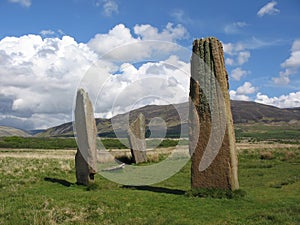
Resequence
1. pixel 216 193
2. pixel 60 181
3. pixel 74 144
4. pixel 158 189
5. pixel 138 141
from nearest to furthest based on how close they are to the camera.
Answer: pixel 216 193, pixel 158 189, pixel 60 181, pixel 138 141, pixel 74 144

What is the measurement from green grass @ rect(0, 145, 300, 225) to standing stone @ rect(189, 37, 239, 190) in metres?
0.82

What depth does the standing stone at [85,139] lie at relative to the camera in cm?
1703

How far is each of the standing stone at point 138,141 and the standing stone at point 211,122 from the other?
16.0 metres

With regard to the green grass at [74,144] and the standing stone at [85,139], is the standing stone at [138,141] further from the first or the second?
the green grass at [74,144]

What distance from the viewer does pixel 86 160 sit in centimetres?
1708

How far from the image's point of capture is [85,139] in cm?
1752

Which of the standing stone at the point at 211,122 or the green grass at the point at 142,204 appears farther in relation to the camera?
the standing stone at the point at 211,122

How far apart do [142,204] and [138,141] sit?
727 inches

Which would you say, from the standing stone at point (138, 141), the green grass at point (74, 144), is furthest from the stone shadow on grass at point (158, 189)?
the green grass at point (74, 144)

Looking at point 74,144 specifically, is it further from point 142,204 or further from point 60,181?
point 142,204

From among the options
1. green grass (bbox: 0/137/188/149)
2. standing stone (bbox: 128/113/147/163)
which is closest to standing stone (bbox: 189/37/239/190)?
standing stone (bbox: 128/113/147/163)

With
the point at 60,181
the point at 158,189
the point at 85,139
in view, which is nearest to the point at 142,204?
the point at 158,189

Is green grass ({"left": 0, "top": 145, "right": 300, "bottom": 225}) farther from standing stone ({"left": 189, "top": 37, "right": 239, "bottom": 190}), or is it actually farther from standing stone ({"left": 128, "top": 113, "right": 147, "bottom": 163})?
standing stone ({"left": 128, "top": 113, "right": 147, "bottom": 163})

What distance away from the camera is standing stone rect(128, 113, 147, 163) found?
29781mm
